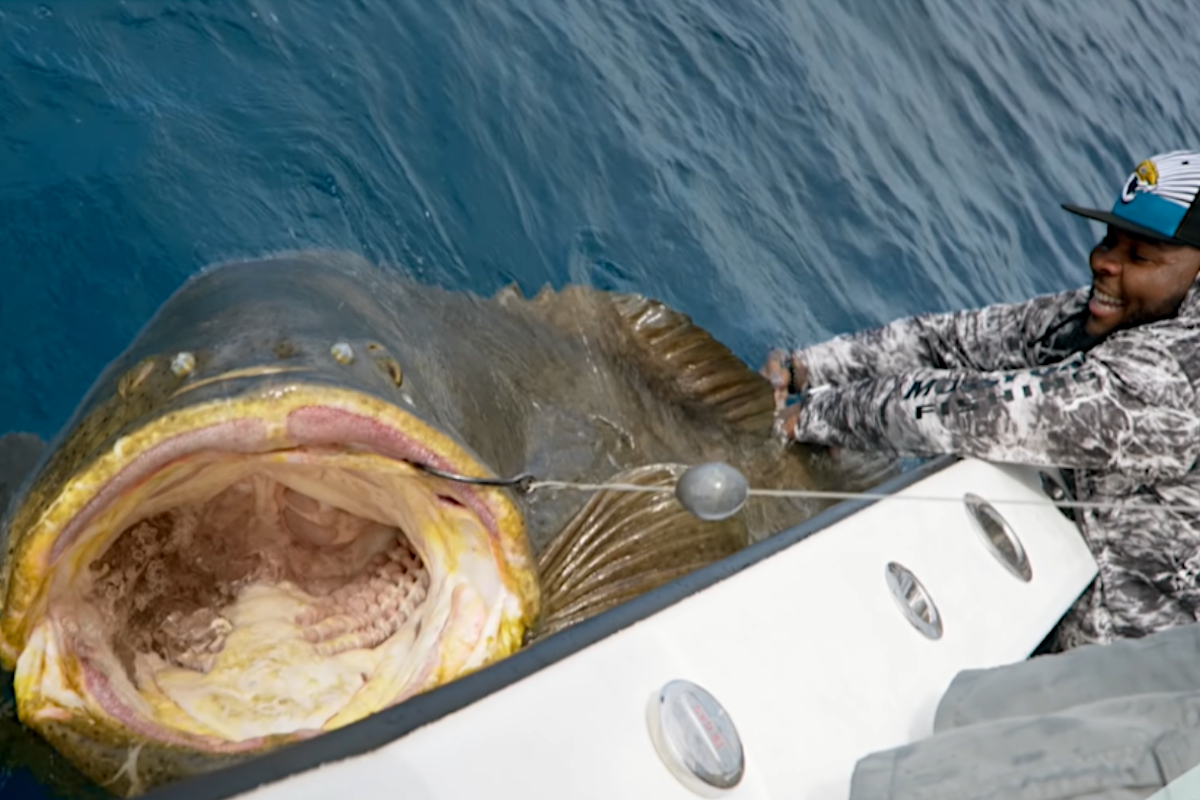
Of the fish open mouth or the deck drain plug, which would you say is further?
the fish open mouth

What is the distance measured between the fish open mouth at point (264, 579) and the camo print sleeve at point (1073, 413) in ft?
5.94

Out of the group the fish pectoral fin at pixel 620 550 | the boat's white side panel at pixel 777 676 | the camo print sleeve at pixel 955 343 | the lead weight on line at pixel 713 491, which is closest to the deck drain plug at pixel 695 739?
the boat's white side panel at pixel 777 676

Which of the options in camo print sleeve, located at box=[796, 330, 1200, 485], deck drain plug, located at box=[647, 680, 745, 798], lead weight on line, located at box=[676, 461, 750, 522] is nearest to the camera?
deck drain plug, located at box=[647, 680, 745, 798]

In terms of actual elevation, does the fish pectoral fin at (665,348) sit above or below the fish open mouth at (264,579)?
above

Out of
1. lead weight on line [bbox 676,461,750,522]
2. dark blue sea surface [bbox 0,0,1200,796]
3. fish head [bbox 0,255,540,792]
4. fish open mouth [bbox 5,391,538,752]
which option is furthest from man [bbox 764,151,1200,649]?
dark blue sea surface [bbox 0,0,1200,796]

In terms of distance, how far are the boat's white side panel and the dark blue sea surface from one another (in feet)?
4.14

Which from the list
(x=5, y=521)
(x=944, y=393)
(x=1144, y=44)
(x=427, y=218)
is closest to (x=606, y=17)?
(x=427, y=218)

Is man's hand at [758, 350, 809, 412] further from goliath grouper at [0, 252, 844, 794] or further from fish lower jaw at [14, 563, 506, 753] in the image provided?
fish lower jaw at [14, 563, 506, 753]

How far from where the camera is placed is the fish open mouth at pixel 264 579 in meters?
2.21

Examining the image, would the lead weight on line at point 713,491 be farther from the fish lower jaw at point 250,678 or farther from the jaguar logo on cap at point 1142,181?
the jaguar logo on cap at point 1142,181

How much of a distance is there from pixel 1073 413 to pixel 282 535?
2226 millimetres

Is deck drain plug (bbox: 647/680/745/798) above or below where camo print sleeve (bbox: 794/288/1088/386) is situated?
below

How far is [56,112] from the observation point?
4.66m

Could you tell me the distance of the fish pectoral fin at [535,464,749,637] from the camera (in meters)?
3.09
